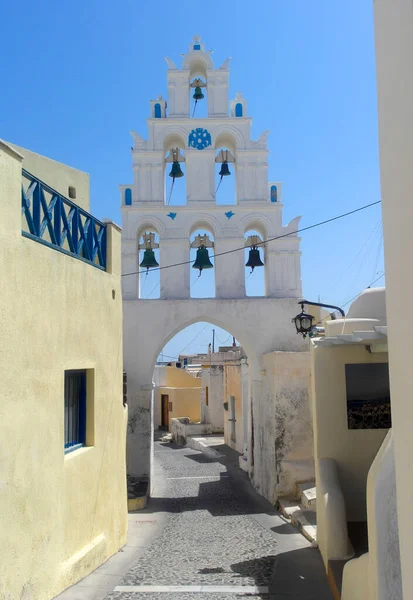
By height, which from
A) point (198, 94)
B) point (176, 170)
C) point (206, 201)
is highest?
point (198, 94)

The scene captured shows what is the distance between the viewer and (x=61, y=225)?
670cm

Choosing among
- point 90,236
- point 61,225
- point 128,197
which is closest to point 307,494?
point 90,236

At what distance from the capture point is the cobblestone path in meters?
6.59

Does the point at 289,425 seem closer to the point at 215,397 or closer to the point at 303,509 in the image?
the point at 303,509

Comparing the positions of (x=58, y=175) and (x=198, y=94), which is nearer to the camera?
(x=58, y=175)

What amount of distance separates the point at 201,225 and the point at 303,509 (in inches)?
260

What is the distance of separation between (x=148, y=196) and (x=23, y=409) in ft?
30.9

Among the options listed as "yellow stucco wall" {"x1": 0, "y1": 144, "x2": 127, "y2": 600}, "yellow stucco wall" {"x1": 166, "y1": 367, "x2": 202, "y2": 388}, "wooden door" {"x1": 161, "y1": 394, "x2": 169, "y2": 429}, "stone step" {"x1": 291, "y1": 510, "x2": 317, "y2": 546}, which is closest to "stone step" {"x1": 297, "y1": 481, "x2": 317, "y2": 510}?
"stone step" {"x1": 291, "y1": 510, "x2": 317, "y2": 546}

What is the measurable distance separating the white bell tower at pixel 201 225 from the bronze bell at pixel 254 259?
0.26 m

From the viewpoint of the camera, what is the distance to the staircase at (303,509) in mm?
9328

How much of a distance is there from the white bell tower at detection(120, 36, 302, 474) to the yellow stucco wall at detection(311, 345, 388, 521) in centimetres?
541

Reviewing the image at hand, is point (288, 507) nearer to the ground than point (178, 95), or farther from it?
nearer to the ground

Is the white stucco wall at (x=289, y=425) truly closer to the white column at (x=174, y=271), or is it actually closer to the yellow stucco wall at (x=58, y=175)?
the white column at (x=174, y=271)

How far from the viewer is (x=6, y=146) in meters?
5.03
